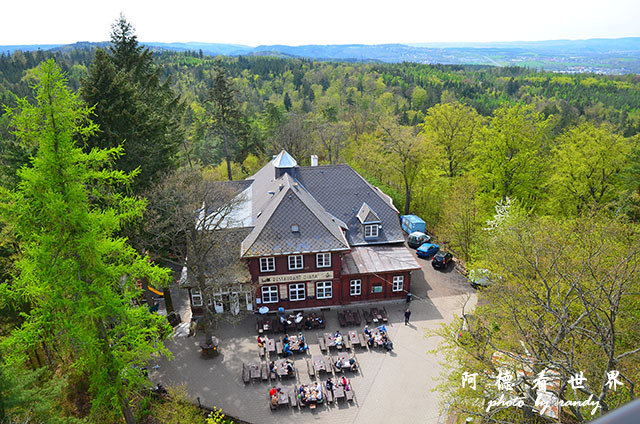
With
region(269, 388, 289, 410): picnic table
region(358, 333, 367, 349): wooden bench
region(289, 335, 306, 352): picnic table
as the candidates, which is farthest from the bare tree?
region(358, 333, 367, 349): wooden bench

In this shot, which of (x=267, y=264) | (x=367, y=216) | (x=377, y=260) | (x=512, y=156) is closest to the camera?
(x=267, y=264)

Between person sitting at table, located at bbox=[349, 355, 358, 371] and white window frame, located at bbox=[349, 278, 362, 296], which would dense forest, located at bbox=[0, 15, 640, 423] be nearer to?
person sitting at table, located at bbox=[349, 355, 358, 371]

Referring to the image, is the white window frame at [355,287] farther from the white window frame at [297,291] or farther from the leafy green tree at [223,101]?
the leafy green tree at [223,101]

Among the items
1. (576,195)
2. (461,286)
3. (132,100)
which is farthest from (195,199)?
(576,195)

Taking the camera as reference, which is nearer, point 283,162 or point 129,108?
point 129,108

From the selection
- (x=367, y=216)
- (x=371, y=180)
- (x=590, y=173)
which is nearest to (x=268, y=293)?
(x=367, y=216)

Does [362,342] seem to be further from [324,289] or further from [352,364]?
[324,289]

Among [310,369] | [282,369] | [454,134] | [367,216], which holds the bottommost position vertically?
[310,369]
